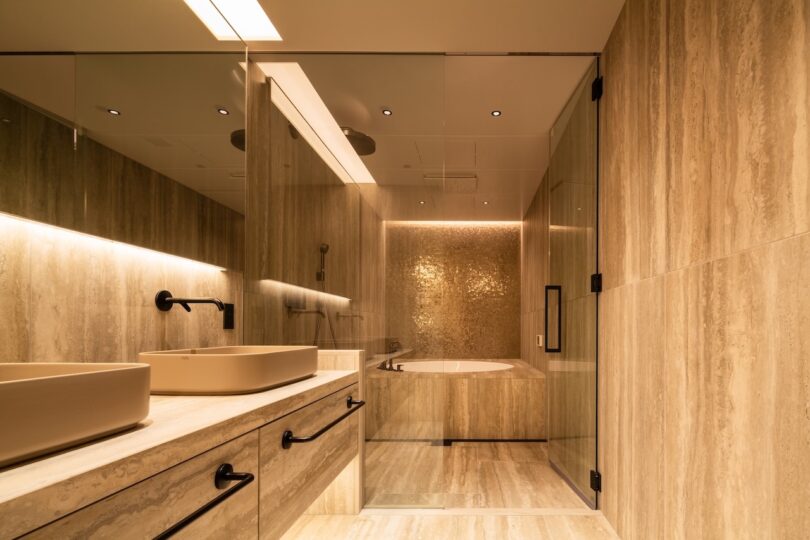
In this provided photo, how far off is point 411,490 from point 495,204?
10.4 ft

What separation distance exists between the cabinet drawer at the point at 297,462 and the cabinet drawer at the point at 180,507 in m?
0.06

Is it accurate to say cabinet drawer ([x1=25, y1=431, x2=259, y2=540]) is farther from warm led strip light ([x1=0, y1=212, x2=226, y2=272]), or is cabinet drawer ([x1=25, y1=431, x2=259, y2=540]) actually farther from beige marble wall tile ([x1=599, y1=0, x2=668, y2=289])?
beige marble wall tile ([x1=599, y1=0, x2=668, y2=289])

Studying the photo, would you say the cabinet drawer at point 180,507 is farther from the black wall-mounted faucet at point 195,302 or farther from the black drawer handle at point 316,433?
the black wall-mounted faucet at point 195,302

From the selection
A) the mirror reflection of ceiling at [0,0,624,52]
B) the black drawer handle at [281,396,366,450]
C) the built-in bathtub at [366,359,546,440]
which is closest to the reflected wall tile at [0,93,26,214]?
the mirror reflection of ceiling at [0,0,624,52]

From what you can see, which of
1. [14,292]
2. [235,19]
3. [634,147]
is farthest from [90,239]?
[634,147]

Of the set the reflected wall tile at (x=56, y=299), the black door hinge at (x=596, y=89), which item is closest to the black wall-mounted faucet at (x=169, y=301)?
the reflected wall tile at (x=56, y=299)

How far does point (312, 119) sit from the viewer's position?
2625mm

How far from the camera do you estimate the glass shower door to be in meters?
2.59

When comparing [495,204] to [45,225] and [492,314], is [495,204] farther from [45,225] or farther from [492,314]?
[45,225]

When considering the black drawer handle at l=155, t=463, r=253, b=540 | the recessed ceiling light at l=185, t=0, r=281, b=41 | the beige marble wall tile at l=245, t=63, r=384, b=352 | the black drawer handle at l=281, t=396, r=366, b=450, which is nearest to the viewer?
the black drawer handle at l=155, t=463, r=253, b=540

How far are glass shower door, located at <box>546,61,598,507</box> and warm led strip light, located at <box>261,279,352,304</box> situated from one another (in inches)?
54.5

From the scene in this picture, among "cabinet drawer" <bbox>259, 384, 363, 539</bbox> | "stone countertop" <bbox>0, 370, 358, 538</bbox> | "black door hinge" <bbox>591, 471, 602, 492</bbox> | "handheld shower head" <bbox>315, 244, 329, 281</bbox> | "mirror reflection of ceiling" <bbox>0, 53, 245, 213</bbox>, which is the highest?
"mirror reflection of ceiling" <bbox>0, 53, 245, 213</bbox>

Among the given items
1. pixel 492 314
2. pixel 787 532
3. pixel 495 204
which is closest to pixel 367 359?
pixel 787 532

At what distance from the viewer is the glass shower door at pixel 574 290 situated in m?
2.59
